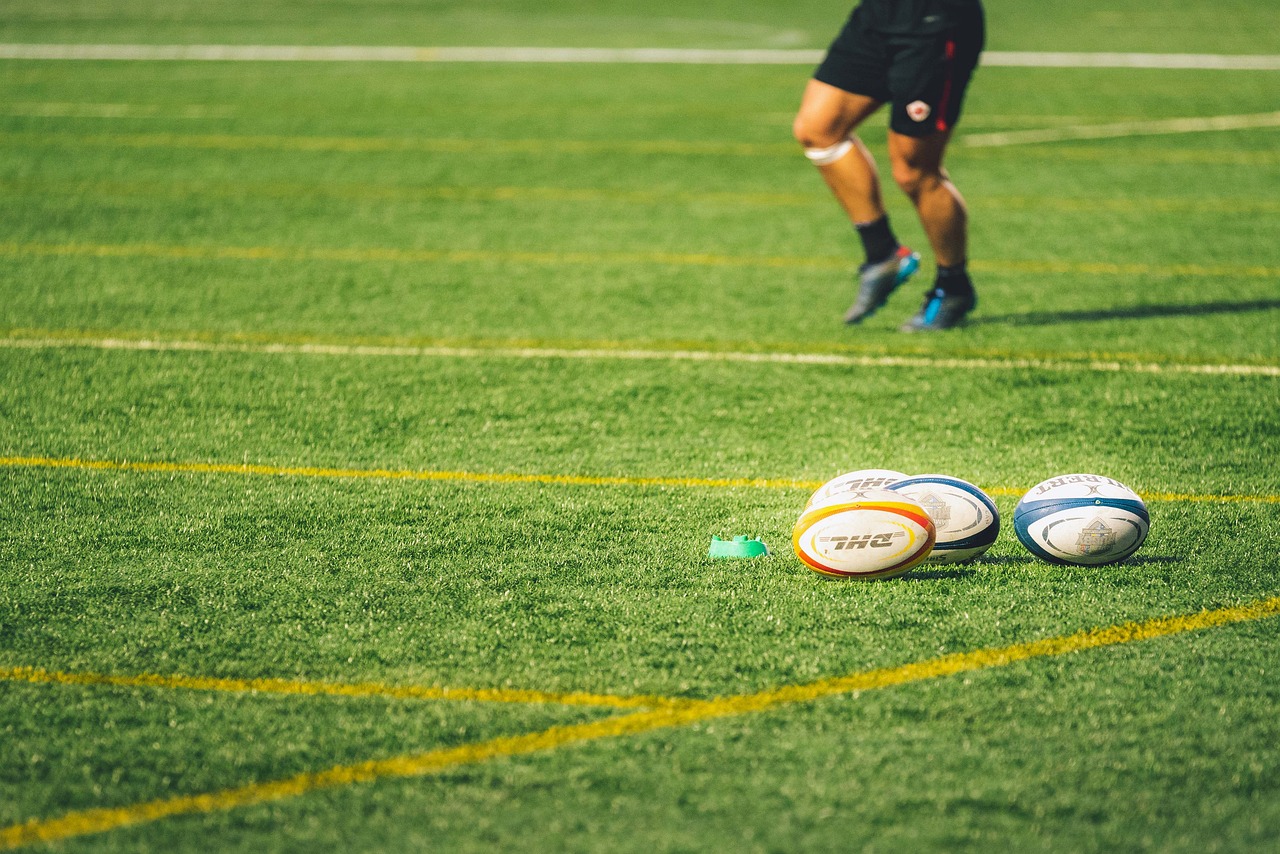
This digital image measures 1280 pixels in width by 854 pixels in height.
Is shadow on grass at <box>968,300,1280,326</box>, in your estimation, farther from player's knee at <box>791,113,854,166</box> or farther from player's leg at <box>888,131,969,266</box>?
player's knee at <box>791,113,854,166</box>

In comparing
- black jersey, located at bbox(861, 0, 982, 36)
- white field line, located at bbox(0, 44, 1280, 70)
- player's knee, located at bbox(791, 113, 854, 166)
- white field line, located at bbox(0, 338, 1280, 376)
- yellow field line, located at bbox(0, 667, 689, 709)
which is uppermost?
black jersey, located at bbox(861, 0, 982, 36)

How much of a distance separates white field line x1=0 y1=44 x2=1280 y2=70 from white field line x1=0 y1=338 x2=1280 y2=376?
36.3ft

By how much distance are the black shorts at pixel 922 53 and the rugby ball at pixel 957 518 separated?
2.66m

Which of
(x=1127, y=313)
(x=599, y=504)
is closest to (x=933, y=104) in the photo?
(x=1127, y=313)

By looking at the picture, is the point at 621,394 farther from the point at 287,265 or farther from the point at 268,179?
the point at 268,179

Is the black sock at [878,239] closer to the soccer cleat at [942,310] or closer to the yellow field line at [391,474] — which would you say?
the soccer cleat at [942,310]

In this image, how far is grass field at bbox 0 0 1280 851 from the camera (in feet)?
9.29

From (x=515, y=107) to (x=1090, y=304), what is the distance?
761cm

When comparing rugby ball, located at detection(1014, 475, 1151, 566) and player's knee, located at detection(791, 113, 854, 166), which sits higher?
player's knee, located at detection(791, 113, 854, 166)

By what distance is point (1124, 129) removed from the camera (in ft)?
A: 40.5

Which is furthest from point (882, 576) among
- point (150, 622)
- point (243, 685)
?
point (150, 622)

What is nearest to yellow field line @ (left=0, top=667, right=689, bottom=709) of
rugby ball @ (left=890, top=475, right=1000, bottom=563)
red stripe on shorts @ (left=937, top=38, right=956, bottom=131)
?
rugby ball @ (left=890, top=475, right=1000, bottom=563)

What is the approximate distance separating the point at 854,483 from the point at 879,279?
2.83 m

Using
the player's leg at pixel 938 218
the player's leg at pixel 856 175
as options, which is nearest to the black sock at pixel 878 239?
the player's leg at pixel 856 175
